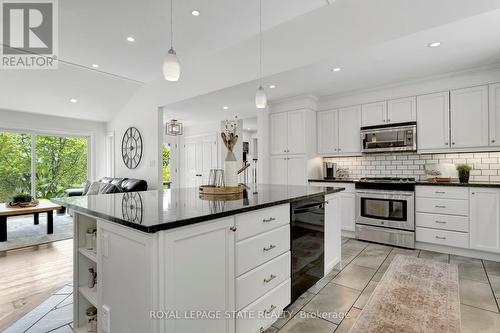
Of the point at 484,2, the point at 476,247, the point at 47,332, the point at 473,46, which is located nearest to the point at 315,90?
the point at 473,46

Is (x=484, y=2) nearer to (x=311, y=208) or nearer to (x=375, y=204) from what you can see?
(x=311, y=208)

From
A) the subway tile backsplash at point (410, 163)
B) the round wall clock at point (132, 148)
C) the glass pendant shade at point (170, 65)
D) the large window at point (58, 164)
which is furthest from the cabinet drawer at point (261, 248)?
the large window at point (58, 164)

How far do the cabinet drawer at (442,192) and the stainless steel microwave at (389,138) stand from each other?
64cm

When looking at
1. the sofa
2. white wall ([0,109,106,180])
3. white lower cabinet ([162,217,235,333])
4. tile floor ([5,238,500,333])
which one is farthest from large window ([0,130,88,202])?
white lower cabinet ([162,217,235,333])

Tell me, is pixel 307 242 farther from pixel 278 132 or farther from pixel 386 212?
pixel 278 132

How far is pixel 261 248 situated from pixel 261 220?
0.60ft

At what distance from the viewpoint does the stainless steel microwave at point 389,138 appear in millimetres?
3727

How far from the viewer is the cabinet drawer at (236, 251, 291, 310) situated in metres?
1.49

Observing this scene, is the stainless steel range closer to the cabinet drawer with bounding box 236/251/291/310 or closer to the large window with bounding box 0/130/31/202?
the cabinet drawer with bounding box 236/251/291/310

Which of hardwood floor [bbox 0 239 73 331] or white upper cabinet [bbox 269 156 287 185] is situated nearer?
hardwood floor [bbox 0 239 73 331]

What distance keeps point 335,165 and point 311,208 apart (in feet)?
9.11

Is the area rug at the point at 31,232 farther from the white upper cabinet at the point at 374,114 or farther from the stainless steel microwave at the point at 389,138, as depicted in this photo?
the white upper cabinet at the point at 374,114

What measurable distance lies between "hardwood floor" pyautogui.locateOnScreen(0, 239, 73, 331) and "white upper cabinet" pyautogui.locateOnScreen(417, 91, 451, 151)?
4802 millimetres

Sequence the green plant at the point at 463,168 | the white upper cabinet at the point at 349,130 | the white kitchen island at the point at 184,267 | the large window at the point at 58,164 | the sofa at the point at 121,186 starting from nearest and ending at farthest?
the white kitchen island at the point at 184,267 < the green plant at the point at 463,168 < the white upper cabinet at the point at 349,130 < the sofa at the point at 121,186 < the large window at the point at 58,164
